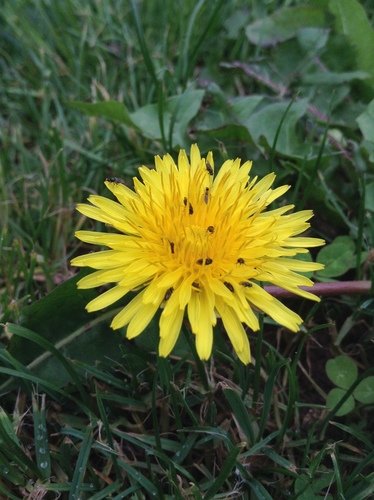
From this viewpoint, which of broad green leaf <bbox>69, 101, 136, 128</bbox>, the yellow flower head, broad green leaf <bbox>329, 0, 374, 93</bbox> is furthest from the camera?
broad green leaf <bbox>329, 0, 374, 93</bbox>

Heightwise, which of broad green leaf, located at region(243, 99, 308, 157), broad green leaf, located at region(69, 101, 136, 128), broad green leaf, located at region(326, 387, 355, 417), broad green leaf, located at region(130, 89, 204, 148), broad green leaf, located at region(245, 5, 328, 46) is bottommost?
broad green leaf, located at region(326, 387, 355, 417)

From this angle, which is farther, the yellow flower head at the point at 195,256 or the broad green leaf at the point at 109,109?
the broad green leaf at the point at 109,109

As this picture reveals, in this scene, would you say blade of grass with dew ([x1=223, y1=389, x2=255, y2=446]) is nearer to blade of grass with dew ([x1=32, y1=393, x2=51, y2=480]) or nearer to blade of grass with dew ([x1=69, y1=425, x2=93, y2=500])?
blade of grass with dew ([x1=69, y1=425, x2=93, y2=500])

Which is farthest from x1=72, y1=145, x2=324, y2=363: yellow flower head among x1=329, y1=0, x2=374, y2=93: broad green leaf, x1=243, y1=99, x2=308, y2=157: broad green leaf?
x1=329, y1=0, x2=374, y2=93: broad green leaf

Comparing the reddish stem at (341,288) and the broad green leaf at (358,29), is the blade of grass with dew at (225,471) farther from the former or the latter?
the broad green leaf at (358,29)

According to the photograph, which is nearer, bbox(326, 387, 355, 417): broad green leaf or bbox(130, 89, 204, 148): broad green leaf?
bbox(326, 387, 355, 417): broad green leaf

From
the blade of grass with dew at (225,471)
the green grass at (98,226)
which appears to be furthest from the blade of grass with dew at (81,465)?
the blade of grass with dew at (225,471)
